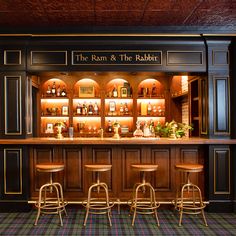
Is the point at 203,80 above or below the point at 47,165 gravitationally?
above

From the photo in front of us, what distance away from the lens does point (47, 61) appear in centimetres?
500

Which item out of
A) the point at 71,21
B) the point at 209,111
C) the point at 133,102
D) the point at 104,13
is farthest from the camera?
the point at 133,102

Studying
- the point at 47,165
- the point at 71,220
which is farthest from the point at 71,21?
the point at 71,220

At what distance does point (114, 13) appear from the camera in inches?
169

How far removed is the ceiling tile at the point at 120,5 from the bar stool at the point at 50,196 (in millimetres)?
2404

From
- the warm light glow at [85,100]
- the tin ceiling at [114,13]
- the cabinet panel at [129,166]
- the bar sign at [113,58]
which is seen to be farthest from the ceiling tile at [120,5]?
the warm light glow at [85,100]

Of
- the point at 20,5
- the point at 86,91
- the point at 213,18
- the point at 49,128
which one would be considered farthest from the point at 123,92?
the point at 20,5

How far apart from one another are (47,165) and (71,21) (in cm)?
228

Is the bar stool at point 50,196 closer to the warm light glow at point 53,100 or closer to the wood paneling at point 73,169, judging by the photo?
the wood paneling at point 73,169

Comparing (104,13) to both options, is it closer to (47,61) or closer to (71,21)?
(71,21)

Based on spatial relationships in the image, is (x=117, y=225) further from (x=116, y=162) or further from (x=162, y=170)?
(x=162, y=170)

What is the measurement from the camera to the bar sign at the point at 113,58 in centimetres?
501

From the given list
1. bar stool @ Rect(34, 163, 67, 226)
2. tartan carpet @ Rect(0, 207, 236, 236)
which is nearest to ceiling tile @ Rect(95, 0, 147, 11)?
→ bar stool @ Rect(34, 163, 67, 226)

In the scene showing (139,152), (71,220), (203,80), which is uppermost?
(203,80)
